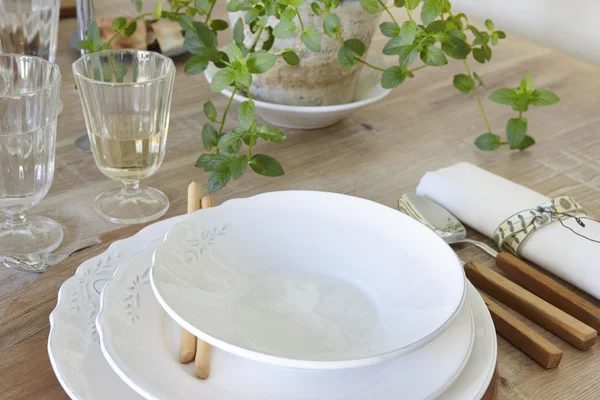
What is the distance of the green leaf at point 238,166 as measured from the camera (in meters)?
0.75

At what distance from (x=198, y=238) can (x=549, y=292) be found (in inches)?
12.0

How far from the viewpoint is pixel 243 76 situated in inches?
28.4

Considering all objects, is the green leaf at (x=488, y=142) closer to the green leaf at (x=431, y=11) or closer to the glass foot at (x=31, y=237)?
the green leaf at (x=431, y=11)

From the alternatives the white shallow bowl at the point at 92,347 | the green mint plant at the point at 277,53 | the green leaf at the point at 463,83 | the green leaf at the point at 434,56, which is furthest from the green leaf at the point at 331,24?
the white shallow bowl at the point at 92,347

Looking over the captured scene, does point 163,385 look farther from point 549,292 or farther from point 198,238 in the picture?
point 549,292

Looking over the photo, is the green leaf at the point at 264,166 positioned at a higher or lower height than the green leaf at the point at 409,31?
lower

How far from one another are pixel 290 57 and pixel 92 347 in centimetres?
46

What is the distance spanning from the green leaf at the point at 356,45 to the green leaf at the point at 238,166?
0.20 metres

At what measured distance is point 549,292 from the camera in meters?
0.62

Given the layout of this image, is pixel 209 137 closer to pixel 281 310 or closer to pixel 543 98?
pixel 281 310


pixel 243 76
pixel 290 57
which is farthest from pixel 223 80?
pixel 290 57

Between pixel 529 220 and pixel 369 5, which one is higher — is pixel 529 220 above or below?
below

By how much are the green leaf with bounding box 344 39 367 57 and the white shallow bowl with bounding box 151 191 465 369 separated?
293 millimetres

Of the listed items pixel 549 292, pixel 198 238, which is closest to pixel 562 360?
pixel 549 292
